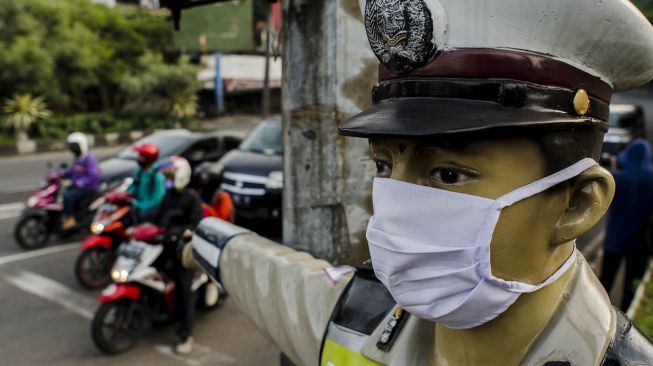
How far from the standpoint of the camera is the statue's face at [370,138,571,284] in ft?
3.48

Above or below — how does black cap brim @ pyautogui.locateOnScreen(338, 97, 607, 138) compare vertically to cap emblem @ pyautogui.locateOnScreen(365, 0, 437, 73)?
below

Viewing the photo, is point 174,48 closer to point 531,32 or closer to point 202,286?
Answer: point 202,286

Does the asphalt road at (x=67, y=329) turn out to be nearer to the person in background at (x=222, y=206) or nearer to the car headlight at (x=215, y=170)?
the person in background at (x=222, y=206)

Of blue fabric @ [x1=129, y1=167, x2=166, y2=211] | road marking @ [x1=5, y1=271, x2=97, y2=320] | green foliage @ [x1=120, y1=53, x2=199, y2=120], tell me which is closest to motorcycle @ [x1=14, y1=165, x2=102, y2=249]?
road marking @ [x1=5, y1=271, x2=97, y2=320]

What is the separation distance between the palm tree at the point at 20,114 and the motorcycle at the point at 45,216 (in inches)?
447

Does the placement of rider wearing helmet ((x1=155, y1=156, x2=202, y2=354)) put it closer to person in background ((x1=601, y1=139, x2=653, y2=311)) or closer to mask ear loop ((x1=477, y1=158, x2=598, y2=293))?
person in background ((x1=601, y1=139, x2=653, y2=311))

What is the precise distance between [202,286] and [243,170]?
296 cm

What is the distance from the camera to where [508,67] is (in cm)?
103

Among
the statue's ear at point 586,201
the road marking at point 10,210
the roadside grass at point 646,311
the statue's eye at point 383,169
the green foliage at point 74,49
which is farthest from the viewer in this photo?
the green foliage at point 74,49

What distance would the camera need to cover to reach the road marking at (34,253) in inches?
265

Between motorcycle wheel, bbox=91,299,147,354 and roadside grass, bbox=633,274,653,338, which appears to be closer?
roadside grass, bbox=633,274,653,338

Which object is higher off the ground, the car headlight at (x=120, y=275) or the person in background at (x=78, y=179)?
the person in background at (x=78, y=179)

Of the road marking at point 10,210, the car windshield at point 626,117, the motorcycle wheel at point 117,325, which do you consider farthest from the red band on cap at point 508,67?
the car windshield at point 626,117

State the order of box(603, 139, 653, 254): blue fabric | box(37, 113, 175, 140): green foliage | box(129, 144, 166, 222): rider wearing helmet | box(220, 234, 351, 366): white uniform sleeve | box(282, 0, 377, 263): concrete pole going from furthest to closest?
box(37, 113, 175, 140): green foliage, box(129, 144, 166, 222): rider wearing helmet, box(603, 139, 653, 254): blue fabric, box(282, 0, 377, 263): concrete pole, box(220, 234, 351, 366): white uniform sleeve
